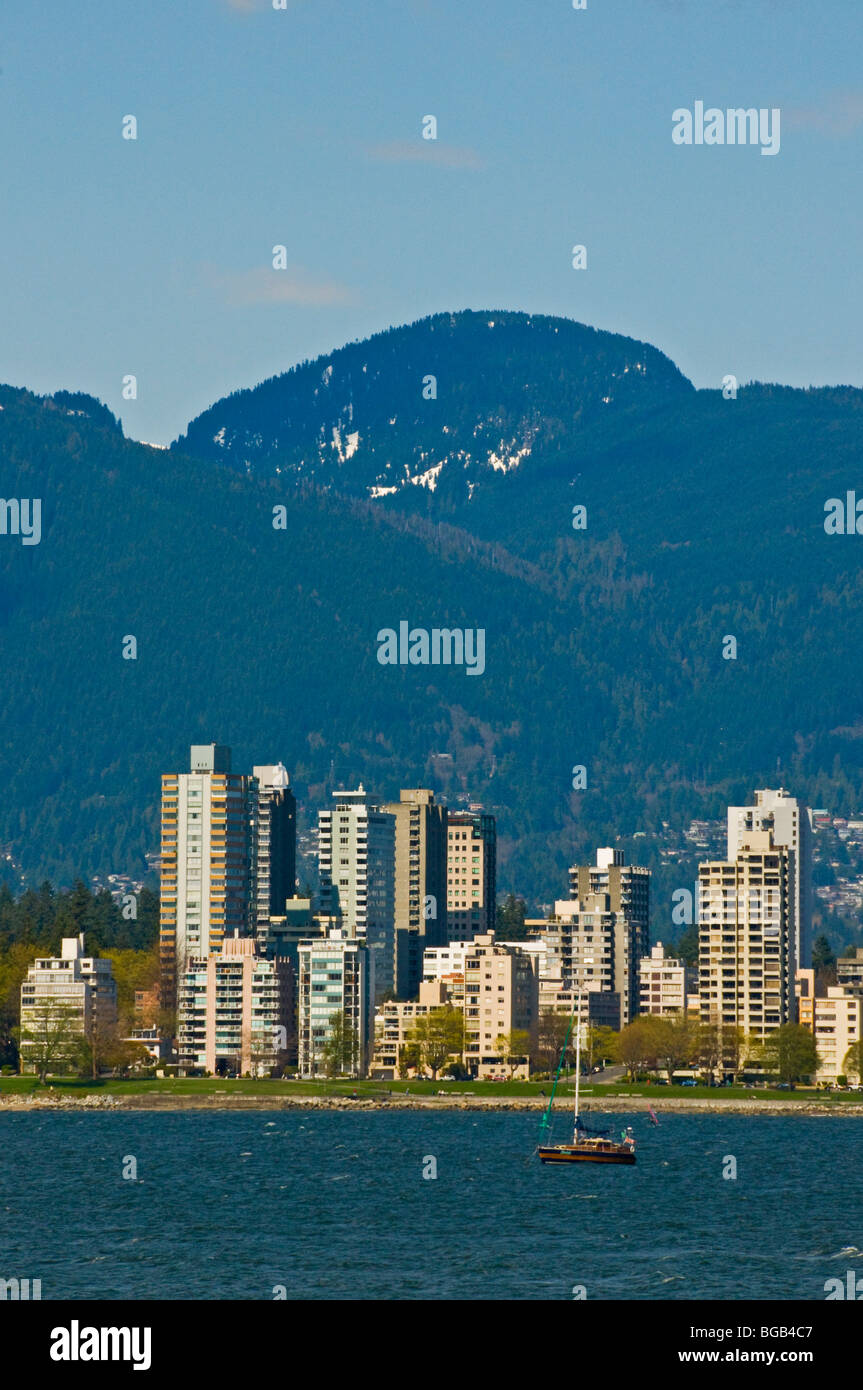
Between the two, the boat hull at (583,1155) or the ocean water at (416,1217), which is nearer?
the ocean water at (416,1217)

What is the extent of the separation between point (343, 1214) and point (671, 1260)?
25676mm

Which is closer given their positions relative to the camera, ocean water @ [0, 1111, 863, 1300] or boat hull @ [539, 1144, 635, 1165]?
ocean water @ [0, 1111, 863, 1300]

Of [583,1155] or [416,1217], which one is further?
[583,1155]

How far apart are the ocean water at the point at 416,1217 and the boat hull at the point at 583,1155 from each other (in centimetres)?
144

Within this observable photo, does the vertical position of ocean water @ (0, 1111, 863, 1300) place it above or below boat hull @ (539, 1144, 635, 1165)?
below

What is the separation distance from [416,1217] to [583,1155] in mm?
43576

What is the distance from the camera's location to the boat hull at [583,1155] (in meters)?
159

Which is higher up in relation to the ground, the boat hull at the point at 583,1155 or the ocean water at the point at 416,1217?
the boat hull at the point at 583,1155

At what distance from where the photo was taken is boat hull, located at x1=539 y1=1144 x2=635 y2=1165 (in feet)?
522

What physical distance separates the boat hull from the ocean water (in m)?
1.44

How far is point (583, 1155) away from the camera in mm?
159375
